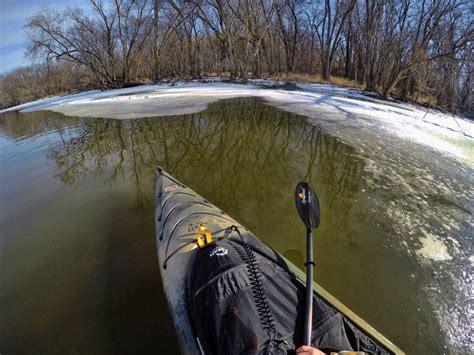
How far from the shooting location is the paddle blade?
10.3 ft

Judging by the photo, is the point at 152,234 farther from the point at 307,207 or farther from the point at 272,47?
the point at 272,47

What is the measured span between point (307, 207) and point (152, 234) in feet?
7.22

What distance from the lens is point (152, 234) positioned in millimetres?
4039

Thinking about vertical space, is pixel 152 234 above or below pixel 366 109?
below

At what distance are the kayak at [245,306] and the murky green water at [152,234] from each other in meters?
0.61

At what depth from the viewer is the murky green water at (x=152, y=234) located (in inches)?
108

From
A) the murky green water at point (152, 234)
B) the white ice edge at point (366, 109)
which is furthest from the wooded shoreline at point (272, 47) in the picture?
the murky green water at point (152, 234)

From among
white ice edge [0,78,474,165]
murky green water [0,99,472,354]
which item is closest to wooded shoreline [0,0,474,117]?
white ice edge [0,78,474,165]

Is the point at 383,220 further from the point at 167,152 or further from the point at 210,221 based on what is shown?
the point at 167,152

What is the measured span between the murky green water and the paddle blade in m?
0.65

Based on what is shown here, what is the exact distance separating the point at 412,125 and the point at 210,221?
918 centimetres

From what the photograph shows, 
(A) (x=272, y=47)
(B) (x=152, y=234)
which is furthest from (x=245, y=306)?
(A) (x=272, y=47)

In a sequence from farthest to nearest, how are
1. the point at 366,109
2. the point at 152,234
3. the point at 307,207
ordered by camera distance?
the point at 366,109, the point at 152,234, the point at 307,207

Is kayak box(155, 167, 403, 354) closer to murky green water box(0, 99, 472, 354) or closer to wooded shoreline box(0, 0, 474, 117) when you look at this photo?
murky green water box(0, 99, 472, 354)
